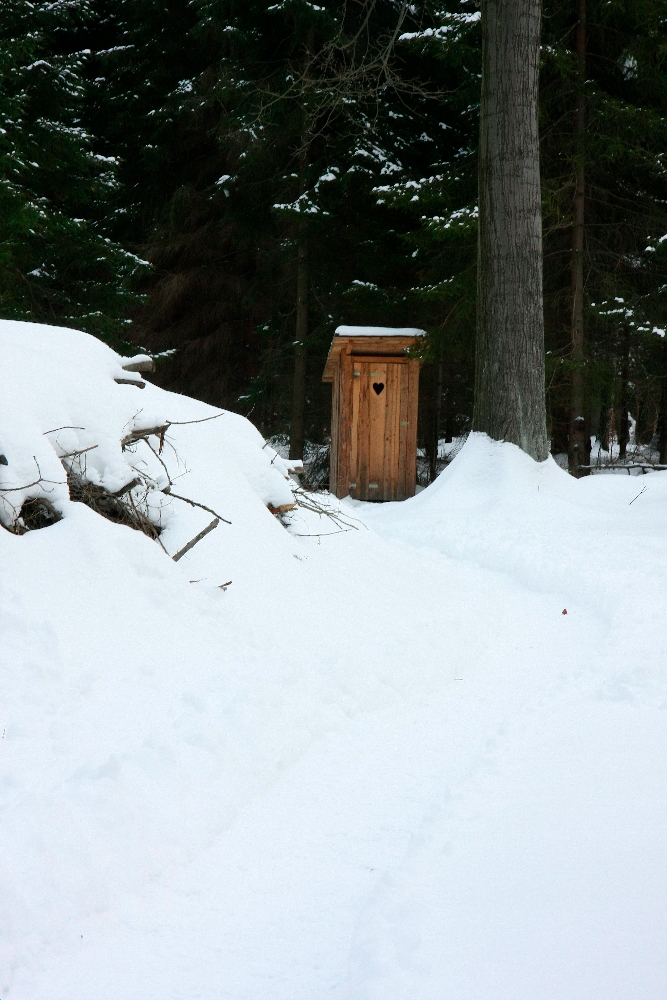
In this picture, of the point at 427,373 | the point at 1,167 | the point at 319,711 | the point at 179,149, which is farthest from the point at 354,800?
the point at 179,149

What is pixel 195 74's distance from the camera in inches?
728

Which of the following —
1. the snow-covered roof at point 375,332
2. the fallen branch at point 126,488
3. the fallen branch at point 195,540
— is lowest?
the fallen branch at point 195,540

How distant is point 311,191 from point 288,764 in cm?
1396

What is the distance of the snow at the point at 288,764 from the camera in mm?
1558

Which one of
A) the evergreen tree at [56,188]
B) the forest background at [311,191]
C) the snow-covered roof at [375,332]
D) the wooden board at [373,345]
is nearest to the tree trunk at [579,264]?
the forest background at [311,191]

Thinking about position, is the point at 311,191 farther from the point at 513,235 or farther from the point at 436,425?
the point at 513,235

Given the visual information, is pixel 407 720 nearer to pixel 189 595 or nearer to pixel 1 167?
pixel 189 595

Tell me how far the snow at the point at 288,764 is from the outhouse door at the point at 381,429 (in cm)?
782

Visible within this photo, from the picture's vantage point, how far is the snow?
5.11ft

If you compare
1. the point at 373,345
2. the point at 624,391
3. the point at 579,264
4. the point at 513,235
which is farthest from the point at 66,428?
the point at 624,391

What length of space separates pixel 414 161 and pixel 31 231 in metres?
7.69

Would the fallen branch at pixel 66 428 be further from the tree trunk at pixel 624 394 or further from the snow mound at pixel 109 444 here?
the tree trunk at pixel 624 394

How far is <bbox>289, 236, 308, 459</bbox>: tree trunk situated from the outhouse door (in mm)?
3471

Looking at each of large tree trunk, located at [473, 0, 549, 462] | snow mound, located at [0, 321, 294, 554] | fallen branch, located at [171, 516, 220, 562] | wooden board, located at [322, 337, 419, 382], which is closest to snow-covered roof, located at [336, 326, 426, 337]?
wooden board, located at [322, 337, 419, 382]
